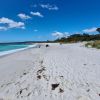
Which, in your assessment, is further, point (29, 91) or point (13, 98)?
point (29, 91)

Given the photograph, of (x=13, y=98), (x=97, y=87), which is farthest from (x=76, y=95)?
(x=13, y=98)

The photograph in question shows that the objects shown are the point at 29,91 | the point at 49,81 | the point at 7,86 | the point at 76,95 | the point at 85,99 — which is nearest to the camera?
the point at 85,99

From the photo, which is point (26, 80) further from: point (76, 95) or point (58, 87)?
point (76, 95)

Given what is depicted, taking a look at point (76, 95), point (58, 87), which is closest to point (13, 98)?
point (58, 87)

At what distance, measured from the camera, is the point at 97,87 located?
5.00 metres

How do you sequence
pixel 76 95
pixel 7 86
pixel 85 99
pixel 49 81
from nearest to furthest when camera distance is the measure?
pixel 85 99 → pixel 76 95 → pixel 7 86 → pixel 49 81

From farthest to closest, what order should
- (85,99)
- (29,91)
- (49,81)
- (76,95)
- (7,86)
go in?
(49,81) < (7,86) < (29,91) < (76,95) < (85,99)

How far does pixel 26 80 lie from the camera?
629 cm

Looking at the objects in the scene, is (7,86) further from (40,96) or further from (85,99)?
(85,99)

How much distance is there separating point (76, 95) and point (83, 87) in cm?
71

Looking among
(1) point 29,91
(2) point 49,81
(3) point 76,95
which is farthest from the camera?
(2) point 49,81

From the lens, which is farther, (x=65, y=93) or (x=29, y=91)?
(x=29, y=91)

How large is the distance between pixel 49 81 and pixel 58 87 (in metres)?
0.83

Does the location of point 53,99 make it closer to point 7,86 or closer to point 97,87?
point 97,87
